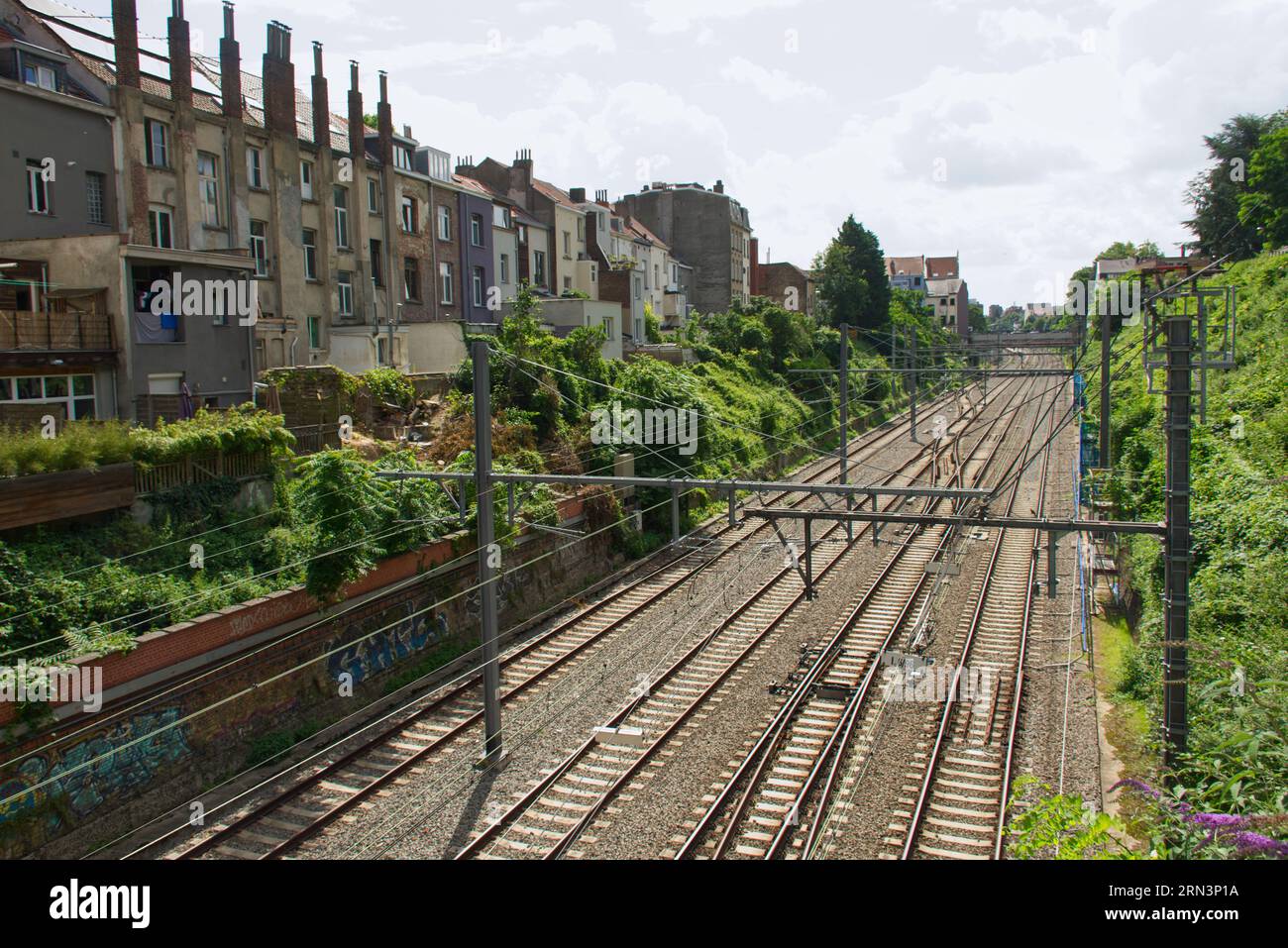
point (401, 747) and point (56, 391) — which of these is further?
point (56, 391)

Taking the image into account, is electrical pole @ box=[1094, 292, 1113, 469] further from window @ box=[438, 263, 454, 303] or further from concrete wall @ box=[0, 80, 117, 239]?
window @ box=[438, 263, 454, 303]

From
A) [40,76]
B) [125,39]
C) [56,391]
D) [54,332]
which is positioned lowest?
[56,391]

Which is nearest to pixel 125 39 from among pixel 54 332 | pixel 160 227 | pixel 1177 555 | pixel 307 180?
pixel 160 227

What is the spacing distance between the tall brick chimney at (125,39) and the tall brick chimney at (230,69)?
3.00 metres

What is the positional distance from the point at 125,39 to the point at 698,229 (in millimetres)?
46912

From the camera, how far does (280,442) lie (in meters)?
19.7

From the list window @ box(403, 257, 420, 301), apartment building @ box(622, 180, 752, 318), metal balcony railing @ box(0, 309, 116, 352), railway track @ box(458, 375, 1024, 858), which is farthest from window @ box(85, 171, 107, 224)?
apartment building @ box(622, 180, 752, 318)

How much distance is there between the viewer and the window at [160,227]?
2635 centimetres

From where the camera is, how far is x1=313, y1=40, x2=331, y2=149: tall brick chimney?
32.5 meters

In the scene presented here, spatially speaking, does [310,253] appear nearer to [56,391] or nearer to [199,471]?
[56,391]

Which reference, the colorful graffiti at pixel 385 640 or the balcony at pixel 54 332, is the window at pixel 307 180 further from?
the colorful graffiti at pixel 385 640

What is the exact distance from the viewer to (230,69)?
1119 inches

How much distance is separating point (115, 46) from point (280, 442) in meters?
13.6

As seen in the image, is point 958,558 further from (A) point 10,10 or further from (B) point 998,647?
(A) point 10,10
